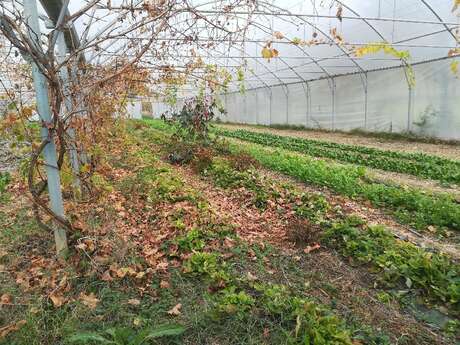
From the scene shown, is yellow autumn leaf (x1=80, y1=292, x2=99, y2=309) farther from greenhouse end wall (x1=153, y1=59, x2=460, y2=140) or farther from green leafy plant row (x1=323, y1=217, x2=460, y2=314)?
greenhouse end wall (x1=153, y1=59, x2=460, y2=140)

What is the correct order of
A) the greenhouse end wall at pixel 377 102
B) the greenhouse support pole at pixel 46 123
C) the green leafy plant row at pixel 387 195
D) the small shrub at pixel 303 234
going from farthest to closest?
the greenhouse end wall at pixel 377 102
the green leafy plant row at pixel 387 195
the small shrub at pixel 303 234
the greenhouse support pole at pixel 46 123

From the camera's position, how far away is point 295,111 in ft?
70.3

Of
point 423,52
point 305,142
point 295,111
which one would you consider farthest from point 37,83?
point 295,111

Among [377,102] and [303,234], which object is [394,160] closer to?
[303,234]

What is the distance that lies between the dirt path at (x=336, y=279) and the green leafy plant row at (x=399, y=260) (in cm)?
18

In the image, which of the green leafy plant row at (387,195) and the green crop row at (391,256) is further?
the green leafy plant row at (387,195)

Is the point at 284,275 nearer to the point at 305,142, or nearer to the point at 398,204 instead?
the point at 398,204

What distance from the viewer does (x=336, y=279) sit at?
3355 mm

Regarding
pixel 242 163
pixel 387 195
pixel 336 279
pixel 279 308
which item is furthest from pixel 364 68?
pixel 279 308

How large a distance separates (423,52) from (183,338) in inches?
541

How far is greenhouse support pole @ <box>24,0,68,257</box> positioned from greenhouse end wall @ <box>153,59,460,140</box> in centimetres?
817

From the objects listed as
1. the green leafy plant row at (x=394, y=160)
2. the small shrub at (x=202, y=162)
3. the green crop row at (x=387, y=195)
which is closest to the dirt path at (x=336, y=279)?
the green crop row at (x=387, y=195)

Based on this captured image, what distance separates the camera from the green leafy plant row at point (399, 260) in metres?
3.07

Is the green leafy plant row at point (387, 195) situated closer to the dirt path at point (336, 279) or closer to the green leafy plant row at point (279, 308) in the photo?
the dirt path at point (336, 279)
